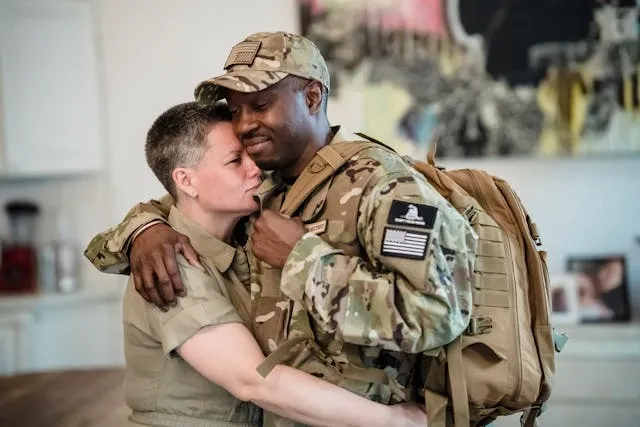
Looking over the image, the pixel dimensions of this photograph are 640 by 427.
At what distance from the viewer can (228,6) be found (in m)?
3.29

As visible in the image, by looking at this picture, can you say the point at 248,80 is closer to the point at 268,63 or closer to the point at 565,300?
the point at 268,63

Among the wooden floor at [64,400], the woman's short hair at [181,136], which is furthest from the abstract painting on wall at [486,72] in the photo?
the woman's short hair at [181,136]

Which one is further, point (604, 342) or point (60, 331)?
point (60, 331)

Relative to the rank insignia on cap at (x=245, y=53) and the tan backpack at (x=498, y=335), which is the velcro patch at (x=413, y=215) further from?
the rank insignia on cap at (x=245, y=53)

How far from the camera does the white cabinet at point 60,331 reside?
311 cm

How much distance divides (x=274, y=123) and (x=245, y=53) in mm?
140

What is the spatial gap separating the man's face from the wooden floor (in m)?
0.97

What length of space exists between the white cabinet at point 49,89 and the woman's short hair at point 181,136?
1.87 metres

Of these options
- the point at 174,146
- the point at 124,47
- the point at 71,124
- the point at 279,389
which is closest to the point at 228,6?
the point at 124,47

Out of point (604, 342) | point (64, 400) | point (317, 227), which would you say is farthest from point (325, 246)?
point (604, 342)

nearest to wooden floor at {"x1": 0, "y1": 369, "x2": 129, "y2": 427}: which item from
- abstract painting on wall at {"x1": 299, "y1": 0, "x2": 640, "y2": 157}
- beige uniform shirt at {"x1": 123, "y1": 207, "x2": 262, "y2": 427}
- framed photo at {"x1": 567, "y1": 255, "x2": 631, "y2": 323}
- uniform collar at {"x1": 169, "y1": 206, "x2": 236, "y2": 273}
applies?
beige uniform shirt at {"x1": 123, "y1": 207, "x2": 262, "y2": 427}

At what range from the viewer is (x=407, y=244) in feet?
3.72

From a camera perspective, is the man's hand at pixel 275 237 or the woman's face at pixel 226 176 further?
the woman's face at pixel 226 176

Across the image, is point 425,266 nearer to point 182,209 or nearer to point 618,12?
point 182,209
